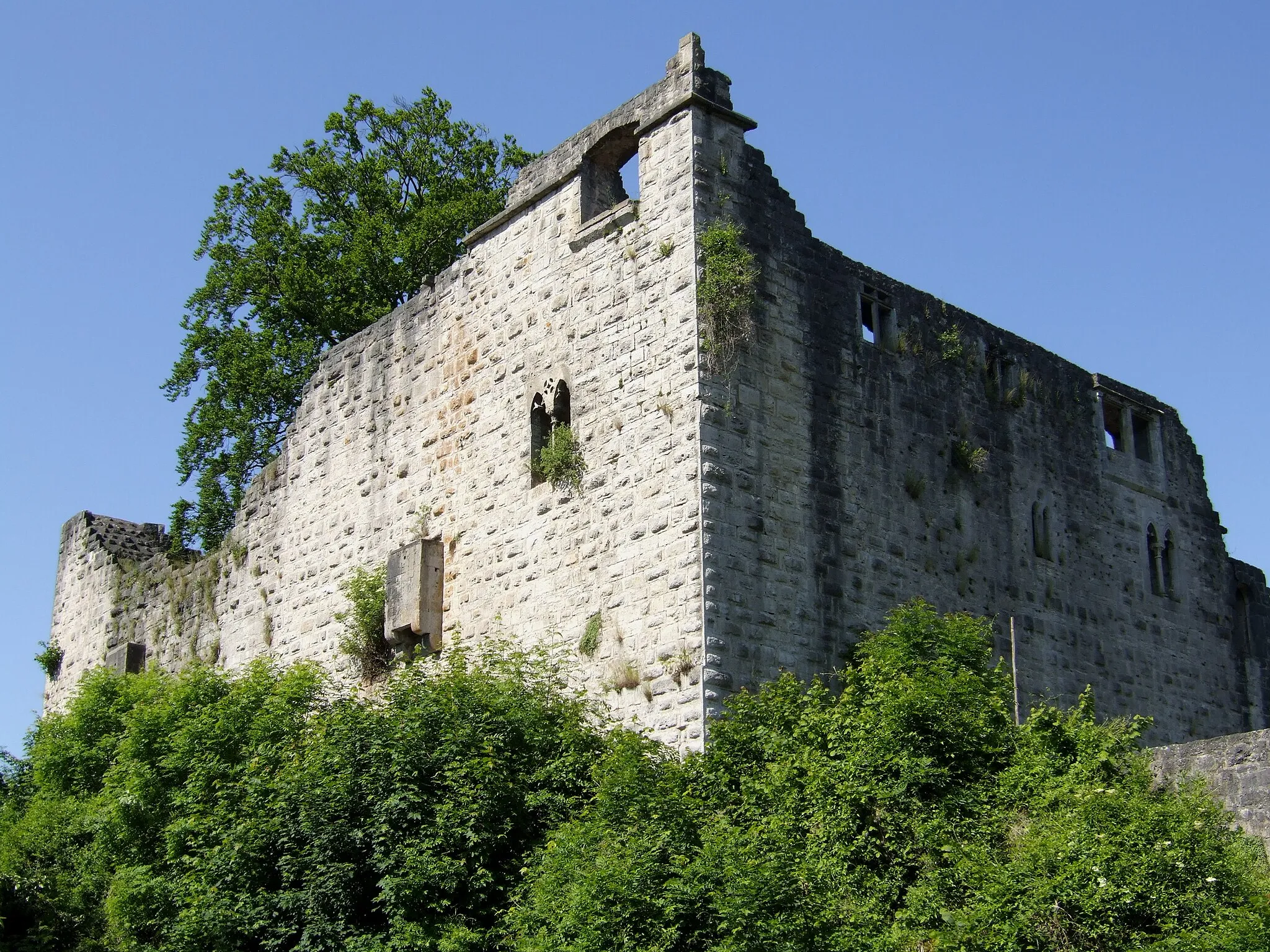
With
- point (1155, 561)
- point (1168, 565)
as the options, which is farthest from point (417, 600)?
point (1168, 565)

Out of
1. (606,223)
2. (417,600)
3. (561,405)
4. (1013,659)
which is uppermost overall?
(606,223)

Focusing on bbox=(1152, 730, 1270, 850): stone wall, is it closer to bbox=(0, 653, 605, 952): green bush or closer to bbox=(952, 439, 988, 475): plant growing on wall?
bbox=(952, 439, 988, 475): plant growing on wall

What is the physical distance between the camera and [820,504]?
53.9 feet

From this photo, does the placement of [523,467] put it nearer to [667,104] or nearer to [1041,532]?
[667,104]

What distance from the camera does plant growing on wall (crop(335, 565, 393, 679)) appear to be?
19000 mm

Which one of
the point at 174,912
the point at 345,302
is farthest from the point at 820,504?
the point at 345,302

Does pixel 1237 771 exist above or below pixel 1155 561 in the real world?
below

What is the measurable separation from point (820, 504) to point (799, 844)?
4.17 m

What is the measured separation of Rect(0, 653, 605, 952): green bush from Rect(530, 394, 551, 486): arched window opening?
202 cm

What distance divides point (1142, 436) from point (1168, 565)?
66.7 inches

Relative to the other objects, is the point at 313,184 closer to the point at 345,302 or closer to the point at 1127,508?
the point at 345,302

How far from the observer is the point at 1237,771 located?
14.1 meters

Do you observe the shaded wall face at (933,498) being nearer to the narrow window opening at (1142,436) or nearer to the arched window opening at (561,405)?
the narrow window opening at (1142,436)

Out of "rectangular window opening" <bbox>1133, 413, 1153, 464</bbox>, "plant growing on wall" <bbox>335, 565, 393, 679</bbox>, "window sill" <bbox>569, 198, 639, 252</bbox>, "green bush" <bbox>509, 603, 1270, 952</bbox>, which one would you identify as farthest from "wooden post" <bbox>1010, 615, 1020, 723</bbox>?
"plant growing on wall" <bbox>335, 565, 393, 679</bbox>
